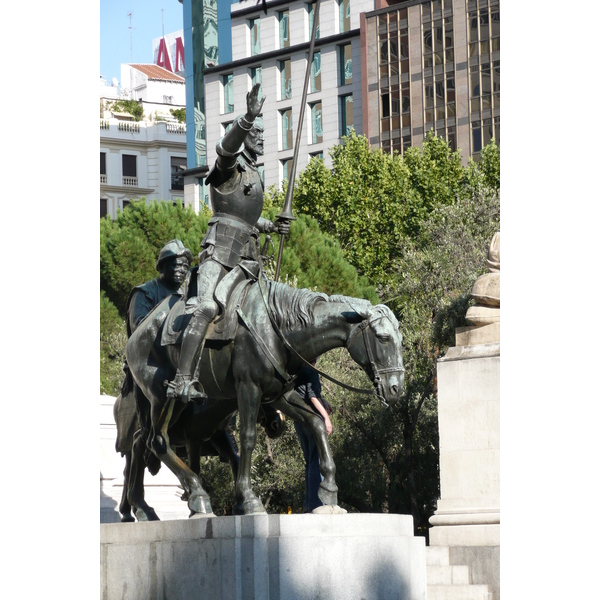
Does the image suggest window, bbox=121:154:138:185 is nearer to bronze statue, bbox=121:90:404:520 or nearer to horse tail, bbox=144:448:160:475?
horse tail, bbox=144:448:160:475

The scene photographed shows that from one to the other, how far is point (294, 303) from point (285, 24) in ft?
204

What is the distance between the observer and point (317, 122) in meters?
68.6

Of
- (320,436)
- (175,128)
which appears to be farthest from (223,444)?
(175,128)

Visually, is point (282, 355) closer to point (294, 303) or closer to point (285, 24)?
point (294, 303)

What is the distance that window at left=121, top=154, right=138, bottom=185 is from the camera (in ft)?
270

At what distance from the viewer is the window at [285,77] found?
69750 millimetres

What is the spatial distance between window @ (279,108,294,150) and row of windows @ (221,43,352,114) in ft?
3.01

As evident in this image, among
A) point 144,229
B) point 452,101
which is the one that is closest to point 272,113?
point 452,101

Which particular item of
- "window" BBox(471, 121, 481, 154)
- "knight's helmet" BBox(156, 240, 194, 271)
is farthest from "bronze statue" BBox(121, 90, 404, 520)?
"window" BBox(471, 121, 481, 154)
